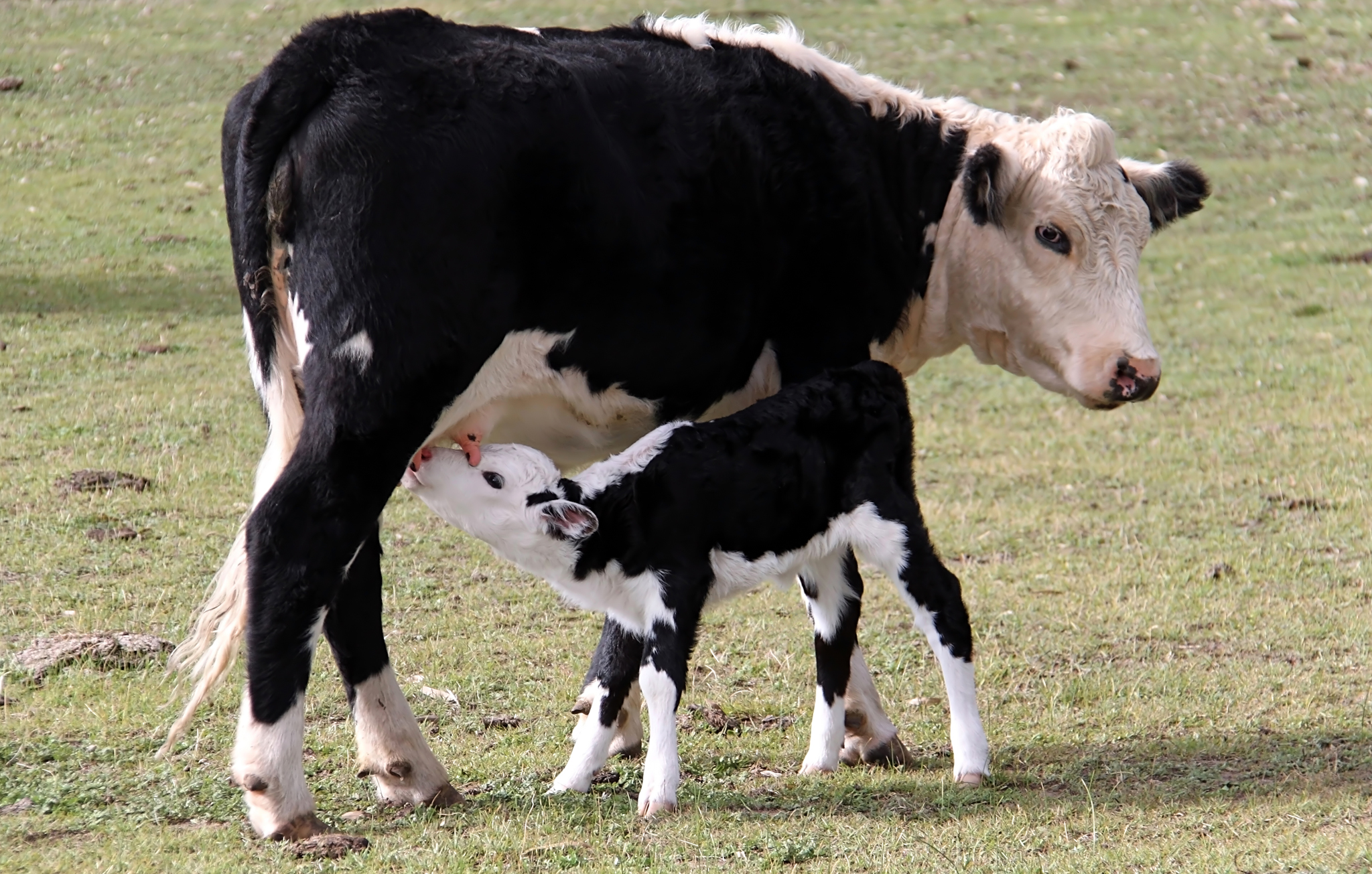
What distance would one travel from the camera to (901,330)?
6.11 metres

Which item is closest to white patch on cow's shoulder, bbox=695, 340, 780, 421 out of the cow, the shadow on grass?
the cow

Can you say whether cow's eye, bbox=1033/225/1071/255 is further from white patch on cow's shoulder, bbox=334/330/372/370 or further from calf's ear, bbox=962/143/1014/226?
white patch on cow's shoulder, bbox=334/330/372/370

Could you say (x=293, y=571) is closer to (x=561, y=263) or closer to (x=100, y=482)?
(x=561, y=263)

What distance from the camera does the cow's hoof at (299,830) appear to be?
4648 mm

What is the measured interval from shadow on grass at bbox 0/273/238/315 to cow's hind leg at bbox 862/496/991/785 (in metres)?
8.17

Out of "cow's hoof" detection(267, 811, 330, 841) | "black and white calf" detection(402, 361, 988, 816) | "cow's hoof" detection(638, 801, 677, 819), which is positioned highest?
"black and white calf" detection(402, 361, 988, 816)

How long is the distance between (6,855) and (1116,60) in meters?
17.2

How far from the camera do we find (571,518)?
4.96m

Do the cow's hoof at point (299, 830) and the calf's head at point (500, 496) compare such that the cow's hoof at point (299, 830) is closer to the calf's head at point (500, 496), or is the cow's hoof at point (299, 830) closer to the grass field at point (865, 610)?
the grass field at point (865, 610)

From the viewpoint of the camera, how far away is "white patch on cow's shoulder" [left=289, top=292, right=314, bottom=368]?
15.1 feet

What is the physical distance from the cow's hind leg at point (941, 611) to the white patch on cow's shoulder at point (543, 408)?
35.1 inches

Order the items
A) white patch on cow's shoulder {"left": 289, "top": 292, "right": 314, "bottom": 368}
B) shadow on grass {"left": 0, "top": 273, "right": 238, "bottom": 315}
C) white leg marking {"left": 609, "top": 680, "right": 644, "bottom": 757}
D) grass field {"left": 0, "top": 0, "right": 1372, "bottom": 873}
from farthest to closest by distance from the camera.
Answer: shadow on grass {"left": 0, "top": 273, "right": 238, "bottom": 315}
white leg marking {"left": 609, "top": 680, "right": 644, "bottom": 757}
grass field {"left": 0, "top": 0, "right": 1372, "bottom": 873}
white patch on cow's shoulder {"left": 289, "top": 292, "right": 314, "bottom": 368}

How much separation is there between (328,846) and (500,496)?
1.14m

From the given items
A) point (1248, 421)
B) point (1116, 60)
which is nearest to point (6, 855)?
point (1248, 421)
